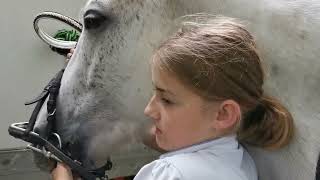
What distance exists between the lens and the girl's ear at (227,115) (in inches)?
33.6

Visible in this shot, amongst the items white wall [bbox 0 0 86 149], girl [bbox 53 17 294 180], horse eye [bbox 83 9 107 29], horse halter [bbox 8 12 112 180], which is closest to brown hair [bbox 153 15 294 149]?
girl [bbox 53 17 294 180]

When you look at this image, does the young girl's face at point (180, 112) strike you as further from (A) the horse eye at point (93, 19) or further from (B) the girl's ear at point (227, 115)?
(A) the horse eye at point (93, 19)

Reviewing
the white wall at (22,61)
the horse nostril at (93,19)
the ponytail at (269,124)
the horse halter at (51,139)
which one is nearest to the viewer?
the ponytail at (269,124)

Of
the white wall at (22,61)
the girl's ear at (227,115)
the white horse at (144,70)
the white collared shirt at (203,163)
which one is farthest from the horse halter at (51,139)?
the white wall at (22,61)

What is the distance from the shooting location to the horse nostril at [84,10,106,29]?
3.69 feet

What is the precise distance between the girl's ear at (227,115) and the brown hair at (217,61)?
0.01m

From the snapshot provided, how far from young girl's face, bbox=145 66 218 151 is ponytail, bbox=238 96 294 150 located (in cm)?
11

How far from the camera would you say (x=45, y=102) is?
1.34m

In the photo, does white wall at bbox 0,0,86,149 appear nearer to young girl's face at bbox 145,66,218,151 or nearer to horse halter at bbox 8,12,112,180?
horse halter at bbox 8,12,112,180

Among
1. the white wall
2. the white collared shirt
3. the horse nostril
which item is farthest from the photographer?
the white wall

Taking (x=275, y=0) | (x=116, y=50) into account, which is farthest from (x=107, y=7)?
(x=275, y=0)

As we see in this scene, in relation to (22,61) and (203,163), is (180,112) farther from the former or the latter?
(22,61)

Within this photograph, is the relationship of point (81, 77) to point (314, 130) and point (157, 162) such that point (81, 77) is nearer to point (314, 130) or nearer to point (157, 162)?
point (157, 162)

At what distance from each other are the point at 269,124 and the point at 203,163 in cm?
17
